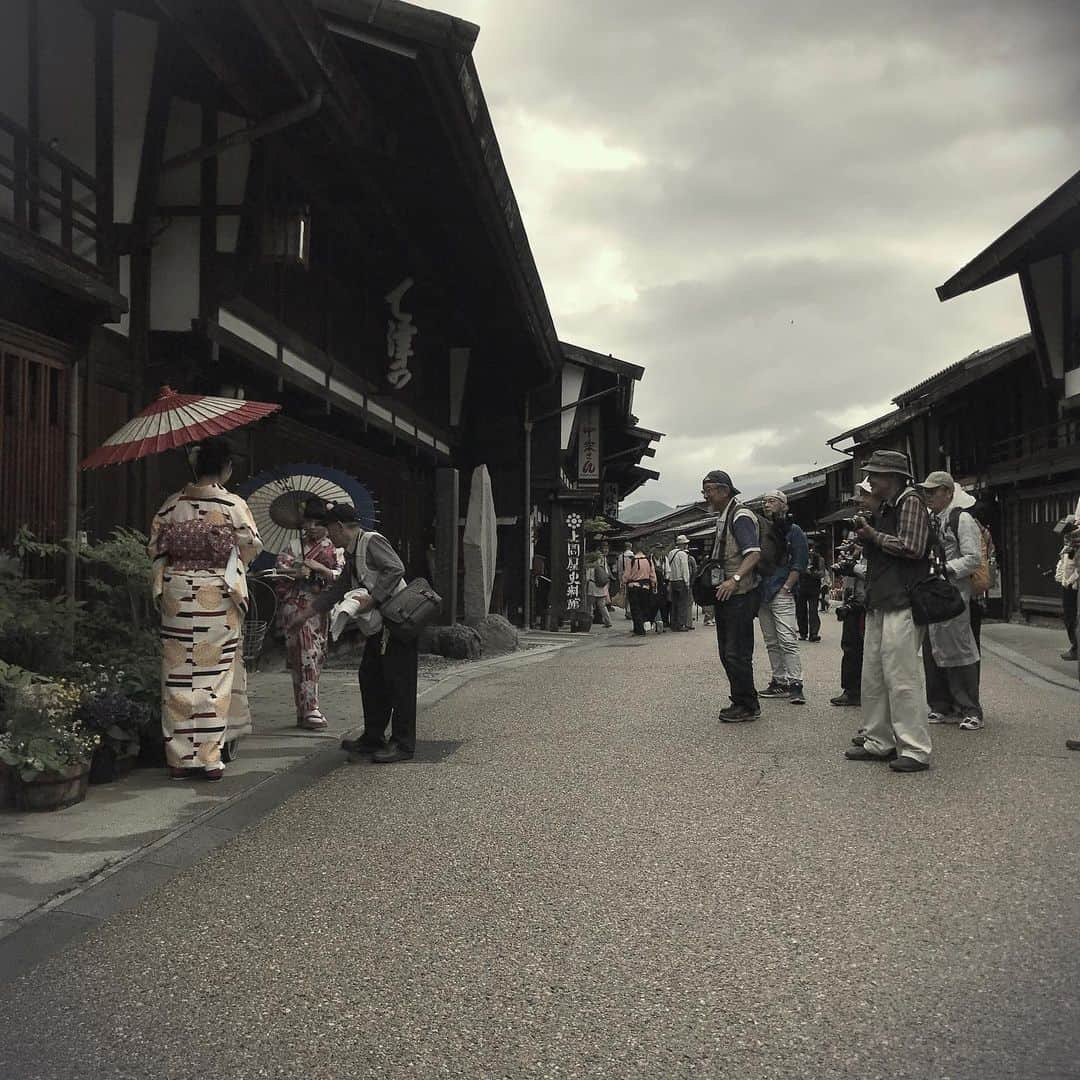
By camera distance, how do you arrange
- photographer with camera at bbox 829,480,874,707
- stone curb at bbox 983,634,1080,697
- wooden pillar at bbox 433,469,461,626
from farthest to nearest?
A: wooden pillar at bbox 433,469,461,626, stone curb at bbox 983,634,1080,697, photographer with camera at bbox 829,480,874,707

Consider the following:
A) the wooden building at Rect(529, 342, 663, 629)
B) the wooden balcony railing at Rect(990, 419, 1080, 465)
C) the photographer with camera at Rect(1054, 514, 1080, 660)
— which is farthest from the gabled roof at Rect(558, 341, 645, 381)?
the photographer with camera at Rect(1054, 514, 1080, 660)

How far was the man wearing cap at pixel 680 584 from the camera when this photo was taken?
72.6 ft

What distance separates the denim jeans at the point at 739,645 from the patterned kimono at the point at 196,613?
3958 mm

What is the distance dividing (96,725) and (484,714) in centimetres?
396

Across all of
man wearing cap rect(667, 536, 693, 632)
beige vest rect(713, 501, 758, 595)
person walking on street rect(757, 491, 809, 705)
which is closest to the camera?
beige vest rect(713, 501, 758, 595)

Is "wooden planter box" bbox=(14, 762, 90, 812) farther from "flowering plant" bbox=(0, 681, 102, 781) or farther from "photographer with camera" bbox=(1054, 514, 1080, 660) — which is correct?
"photographer with camera" bbox=(1054, 514, 1080, 660)

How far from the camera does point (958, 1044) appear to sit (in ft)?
9.14

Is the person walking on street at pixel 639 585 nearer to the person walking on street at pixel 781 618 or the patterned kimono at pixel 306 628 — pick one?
the person walking on street at pixel 781 618

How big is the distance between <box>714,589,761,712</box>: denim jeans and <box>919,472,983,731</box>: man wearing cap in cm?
137

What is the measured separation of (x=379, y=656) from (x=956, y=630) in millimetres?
4349

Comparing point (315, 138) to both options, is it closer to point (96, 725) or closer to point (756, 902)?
point (96, 725)

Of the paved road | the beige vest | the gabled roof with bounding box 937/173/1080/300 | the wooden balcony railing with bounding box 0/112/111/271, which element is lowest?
the paved road

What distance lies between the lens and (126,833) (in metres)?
5.00

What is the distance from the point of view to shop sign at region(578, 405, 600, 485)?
27266 millimetres
